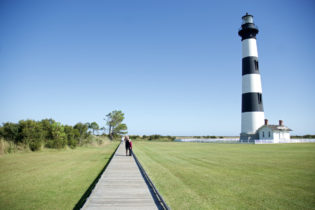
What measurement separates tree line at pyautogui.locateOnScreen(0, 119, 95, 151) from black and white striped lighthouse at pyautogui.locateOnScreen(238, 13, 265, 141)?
28649 millimetres

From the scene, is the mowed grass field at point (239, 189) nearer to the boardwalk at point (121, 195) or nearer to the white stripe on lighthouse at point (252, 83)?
the boardwalk at point (121, 195)

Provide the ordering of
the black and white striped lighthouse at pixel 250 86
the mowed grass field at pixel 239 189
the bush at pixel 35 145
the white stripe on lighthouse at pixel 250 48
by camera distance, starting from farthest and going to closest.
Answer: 1. the white stripe on lighthouse at pixel 250 48
2. the black and white striped lighthouse at pixel 250 86
3. the bush at pixel 35 145
4. the mowed grass field at pixel 239 189

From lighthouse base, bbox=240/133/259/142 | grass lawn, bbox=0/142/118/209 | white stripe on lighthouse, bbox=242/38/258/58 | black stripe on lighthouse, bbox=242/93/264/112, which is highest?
white stripe on lighthouse, bbox=242/38/258/58

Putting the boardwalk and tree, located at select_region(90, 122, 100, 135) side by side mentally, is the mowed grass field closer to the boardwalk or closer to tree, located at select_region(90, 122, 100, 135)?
the boardwalk

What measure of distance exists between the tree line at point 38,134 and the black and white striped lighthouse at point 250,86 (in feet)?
94.0

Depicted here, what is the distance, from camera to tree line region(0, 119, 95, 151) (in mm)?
18344

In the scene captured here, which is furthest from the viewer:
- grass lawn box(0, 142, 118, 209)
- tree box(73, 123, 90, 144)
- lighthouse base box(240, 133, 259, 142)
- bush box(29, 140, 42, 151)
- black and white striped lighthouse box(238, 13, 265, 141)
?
lighthouse base box(240, 133, 259, 142)

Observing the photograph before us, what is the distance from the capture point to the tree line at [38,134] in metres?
18.3

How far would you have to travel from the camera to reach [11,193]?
687 centimetres

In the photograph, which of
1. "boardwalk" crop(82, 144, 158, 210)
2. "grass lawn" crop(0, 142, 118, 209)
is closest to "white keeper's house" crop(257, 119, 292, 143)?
"boardwalk" crop(82, 144, 158, 210)

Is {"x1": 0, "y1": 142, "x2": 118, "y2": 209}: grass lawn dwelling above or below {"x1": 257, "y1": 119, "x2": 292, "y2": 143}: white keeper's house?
below

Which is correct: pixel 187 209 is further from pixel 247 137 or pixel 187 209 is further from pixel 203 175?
pixel 247 137

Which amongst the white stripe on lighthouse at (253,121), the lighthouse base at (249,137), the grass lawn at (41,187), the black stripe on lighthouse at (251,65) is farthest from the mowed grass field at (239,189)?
the black stripe on lighthouse at (251,65)

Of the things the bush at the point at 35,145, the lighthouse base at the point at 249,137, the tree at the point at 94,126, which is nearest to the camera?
the bush at the point at 35,145
